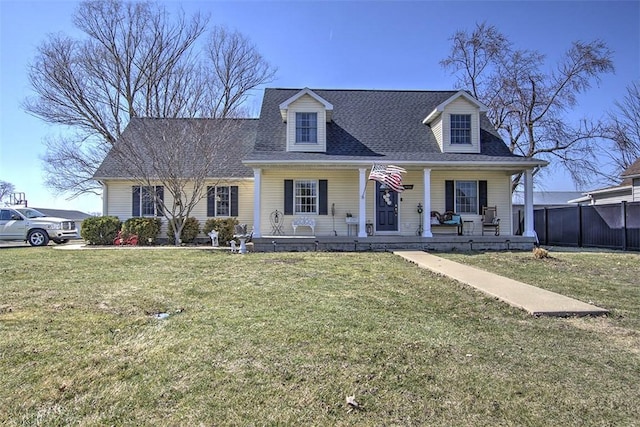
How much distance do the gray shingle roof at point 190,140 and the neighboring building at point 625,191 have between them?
16.6 m

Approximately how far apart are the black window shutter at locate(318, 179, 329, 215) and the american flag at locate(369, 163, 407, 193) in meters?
2.38

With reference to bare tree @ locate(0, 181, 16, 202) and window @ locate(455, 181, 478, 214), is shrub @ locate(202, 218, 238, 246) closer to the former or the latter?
window @ locate(455, 181, 478, 214)

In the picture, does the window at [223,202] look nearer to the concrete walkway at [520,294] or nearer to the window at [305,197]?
the window at [305,197]

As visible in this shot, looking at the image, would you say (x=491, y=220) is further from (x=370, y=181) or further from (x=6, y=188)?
(x=6, y=188)

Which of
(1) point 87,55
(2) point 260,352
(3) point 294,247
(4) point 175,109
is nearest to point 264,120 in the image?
(4) point 175,109

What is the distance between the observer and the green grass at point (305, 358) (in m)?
2.35

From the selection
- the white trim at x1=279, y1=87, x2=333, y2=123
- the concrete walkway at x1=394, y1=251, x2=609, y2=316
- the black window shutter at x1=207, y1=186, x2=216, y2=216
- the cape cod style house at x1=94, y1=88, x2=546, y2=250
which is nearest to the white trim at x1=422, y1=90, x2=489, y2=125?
the cape cod style house at x1=94, y1=88, x2=546, y2=250

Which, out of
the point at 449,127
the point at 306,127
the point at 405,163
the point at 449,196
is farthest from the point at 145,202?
the point at 449,127

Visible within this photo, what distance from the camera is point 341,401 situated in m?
2.46

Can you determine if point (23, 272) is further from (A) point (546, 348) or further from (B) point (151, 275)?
(A) point (546, 348)

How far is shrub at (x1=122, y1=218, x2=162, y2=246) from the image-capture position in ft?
47.4

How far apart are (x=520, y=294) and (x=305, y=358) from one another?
3.85 meters

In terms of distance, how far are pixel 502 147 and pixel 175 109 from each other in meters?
12.6

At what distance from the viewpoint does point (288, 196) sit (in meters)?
13.9
